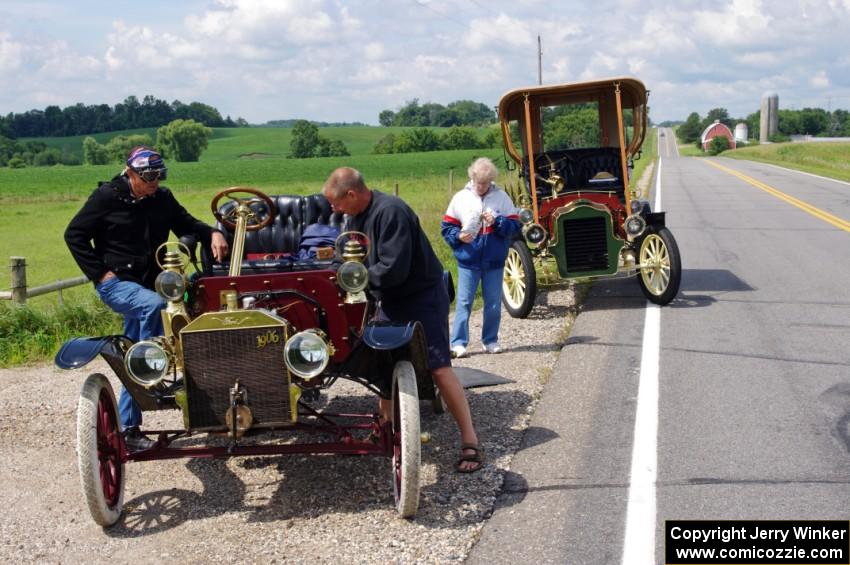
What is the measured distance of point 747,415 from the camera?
620cm

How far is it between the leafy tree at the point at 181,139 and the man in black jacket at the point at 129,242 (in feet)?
347

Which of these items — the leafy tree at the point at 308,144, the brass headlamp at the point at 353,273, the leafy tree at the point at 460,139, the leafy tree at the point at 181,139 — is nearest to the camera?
the brass headlamp at the point at 353,273

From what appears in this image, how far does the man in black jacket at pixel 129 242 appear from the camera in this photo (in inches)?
227

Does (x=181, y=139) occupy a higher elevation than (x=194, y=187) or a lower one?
higher

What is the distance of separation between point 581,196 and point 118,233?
251 inches

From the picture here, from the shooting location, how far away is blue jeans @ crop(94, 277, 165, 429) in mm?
5680

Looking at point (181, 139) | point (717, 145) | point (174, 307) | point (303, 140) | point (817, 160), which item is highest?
point (181, 139)

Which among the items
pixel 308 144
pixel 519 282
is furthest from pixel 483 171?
pixel 308 144

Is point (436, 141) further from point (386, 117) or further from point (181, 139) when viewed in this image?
point (386, 117)

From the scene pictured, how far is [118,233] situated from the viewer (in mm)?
6031

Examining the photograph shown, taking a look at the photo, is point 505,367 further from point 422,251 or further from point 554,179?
point 554,179

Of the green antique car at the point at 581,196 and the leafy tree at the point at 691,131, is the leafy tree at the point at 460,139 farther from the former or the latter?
the green antique car at the point at 581,196

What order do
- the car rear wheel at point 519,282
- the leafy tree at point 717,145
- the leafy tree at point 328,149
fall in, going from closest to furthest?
the car rear wheel at point 519,282
the leafy tree at point 328,149
the leafy tree at point 717,145

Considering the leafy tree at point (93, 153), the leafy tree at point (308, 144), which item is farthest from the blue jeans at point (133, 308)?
the leafy tree at point (93, 153)
